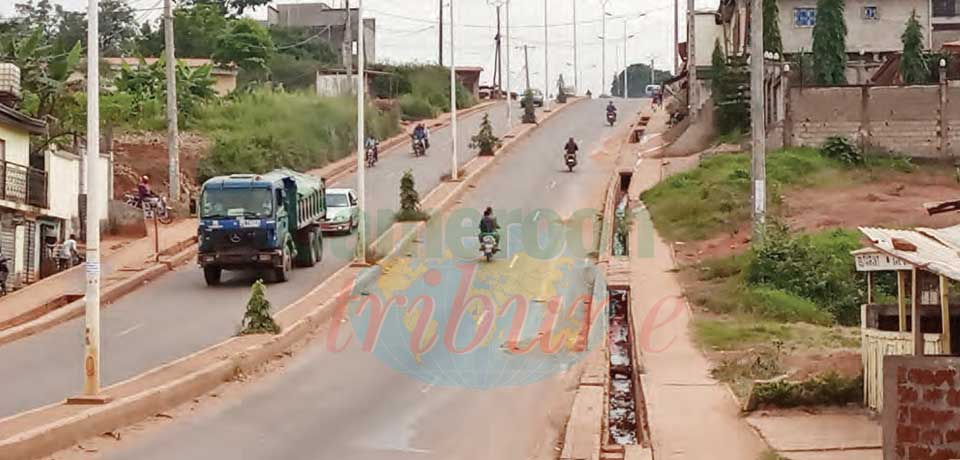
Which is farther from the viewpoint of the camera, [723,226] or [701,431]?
[723,226]

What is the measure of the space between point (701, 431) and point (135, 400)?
731 centimetres

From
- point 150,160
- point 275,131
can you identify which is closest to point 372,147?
point 275,131

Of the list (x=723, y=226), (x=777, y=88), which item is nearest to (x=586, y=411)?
(x=723, y=226)

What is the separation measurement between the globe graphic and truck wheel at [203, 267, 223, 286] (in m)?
3.88

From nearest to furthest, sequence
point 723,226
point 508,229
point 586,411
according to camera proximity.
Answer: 1. point 586,411
2. point 723,226
3. point 508,229

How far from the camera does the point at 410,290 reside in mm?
30844

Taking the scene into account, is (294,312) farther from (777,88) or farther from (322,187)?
(777,88)

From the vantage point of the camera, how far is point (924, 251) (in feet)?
51.0

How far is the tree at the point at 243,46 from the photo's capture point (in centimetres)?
8519

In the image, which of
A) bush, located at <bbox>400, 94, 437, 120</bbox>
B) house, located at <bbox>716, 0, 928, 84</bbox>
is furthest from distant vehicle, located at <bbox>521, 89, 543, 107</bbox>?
house, located at <bbox>716, 0, 928, 84</bbox>

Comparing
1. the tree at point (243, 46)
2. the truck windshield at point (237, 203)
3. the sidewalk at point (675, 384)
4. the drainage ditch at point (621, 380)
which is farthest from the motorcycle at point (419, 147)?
the drainage ditch at point (621, 380)

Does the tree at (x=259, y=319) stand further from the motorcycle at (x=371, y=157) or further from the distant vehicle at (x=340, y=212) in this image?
the motorcycle at (x=371, y=157)

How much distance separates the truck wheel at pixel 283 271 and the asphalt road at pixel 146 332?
25 centimetres

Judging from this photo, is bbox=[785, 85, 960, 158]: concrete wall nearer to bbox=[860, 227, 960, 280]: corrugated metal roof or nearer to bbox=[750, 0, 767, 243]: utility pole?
bbox=[750, 0, 767, 243]: utility pole
